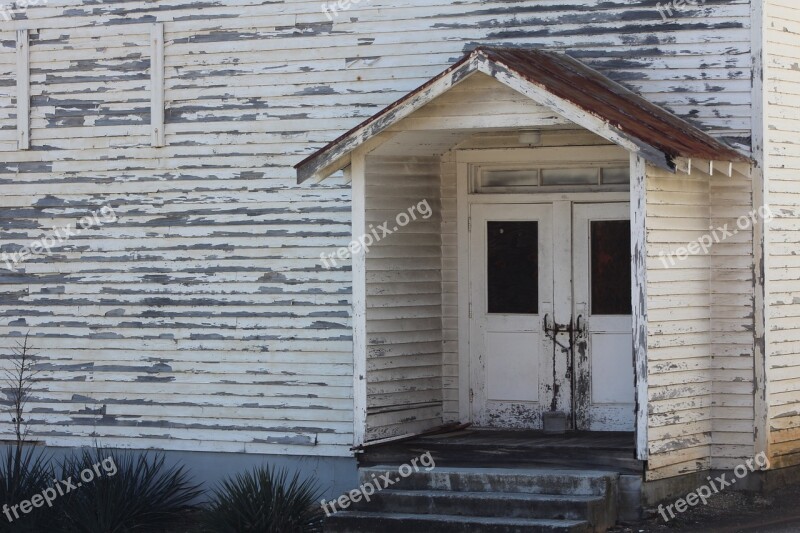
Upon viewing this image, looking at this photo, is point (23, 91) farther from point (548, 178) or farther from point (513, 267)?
point (548, 178)

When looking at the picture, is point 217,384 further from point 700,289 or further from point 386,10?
point 700,289

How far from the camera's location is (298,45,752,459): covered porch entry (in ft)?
34.0

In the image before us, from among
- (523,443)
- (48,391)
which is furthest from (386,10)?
(48,391)

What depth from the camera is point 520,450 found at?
10164 mm

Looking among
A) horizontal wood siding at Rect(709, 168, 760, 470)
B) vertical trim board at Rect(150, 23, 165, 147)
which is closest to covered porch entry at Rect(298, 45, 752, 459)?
horizontal wood siding at Rect(709, 168, 760, 470)

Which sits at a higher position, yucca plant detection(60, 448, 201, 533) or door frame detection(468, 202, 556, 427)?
door frame detection(468, 202, 556, 427)

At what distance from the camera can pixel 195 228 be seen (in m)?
11.8

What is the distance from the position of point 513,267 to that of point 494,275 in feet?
0.64

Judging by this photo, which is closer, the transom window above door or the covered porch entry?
the covered porch entry

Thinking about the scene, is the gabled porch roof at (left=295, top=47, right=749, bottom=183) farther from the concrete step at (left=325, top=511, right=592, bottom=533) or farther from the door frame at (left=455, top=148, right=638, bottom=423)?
the concrete step at (left=325, top=511, right=592, bottom=533)

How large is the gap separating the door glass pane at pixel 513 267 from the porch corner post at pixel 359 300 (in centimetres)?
167

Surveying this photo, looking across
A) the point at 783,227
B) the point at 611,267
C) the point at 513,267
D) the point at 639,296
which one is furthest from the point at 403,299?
the point at 783,227

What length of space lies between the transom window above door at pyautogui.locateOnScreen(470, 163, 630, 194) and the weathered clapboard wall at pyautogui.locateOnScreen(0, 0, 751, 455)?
3.22 ft

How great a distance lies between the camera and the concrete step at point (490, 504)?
29.3ft
